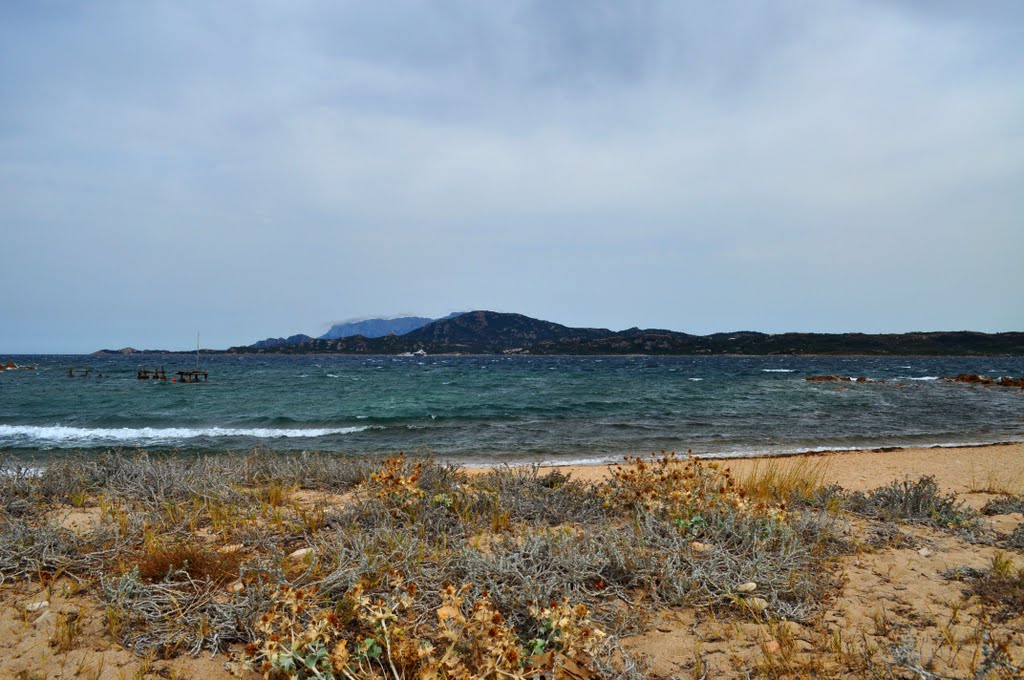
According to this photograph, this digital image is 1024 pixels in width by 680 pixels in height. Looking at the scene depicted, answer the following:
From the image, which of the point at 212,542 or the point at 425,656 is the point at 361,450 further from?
the point at 425,656

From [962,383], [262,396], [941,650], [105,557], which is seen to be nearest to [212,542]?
[105,557]

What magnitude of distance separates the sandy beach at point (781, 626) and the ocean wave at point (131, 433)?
15834 mm

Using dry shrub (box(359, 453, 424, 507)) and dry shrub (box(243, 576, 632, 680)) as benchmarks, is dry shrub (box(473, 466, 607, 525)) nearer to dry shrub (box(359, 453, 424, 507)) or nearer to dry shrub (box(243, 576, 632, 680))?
dry shrub (box(359, 453, 424, 507))

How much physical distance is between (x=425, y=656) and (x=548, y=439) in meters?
15.3

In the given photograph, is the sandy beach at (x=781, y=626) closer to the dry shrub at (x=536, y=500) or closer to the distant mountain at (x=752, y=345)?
the dry shrub at (x=536, y=500)

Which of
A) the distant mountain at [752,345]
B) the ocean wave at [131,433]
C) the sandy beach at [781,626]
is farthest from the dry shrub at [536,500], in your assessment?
the distant mountain at [752,345]

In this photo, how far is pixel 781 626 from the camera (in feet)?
11.9

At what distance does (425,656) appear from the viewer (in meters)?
3.00

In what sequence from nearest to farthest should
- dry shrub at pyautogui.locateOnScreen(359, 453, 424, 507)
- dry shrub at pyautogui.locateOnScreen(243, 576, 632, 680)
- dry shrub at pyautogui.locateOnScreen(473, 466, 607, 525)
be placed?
dry shrub at pyautogui.locateOnScreen(243, 576, 632, 680)
dry shrub at pyautogui.locateOnScreen(359, 453, 424, 507)
dry shrub at pyautogui.locateOnScreen(473, 466, 607, 525)

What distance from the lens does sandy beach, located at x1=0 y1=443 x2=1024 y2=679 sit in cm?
320

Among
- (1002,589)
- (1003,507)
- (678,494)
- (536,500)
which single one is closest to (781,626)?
(678,494)

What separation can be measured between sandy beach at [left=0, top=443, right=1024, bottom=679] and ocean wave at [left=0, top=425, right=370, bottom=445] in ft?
51.9

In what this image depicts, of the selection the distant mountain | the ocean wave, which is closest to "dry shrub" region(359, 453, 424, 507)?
the ocean wave

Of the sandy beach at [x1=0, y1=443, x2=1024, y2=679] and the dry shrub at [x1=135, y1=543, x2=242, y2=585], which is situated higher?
the dry shrub at [x1=135, y1=543, x2=242, y2=585]
